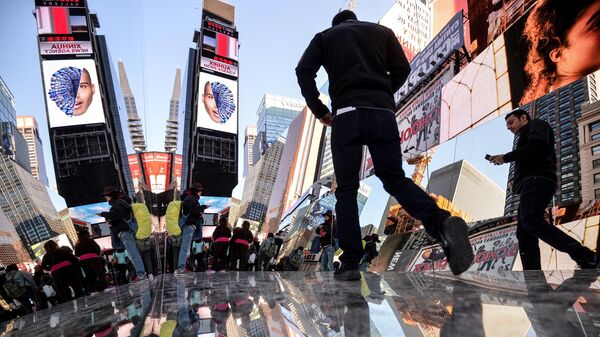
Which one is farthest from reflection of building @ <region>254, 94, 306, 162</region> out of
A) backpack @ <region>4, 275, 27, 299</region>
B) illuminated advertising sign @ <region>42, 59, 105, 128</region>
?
backpack @ <region>4, 275, 27, 299</region>

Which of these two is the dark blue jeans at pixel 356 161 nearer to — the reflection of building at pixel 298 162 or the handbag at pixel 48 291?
the handbag at pixel 48 291

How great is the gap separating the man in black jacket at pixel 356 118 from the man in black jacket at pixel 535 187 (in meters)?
0.99

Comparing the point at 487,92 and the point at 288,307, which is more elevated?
the point at 487,92

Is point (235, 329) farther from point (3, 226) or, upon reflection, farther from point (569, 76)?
point (3, 226)

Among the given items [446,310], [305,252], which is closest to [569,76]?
[446,310]

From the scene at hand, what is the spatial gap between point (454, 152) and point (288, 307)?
4429 millimetres

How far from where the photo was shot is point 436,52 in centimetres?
589

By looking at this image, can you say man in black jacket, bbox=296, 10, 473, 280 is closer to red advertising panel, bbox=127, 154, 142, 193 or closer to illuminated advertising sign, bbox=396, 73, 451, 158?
illuminated advertising sign, bbox=396, 73, 451, 158

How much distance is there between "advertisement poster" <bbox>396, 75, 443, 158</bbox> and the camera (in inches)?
223

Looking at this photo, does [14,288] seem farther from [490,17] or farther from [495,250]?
[490,17]

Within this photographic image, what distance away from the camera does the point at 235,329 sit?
790mm

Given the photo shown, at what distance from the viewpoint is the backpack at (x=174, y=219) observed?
6316 mm

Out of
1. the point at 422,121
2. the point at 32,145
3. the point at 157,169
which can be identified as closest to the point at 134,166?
the point at 157,169

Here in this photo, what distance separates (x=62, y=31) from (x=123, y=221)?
1131 inches
